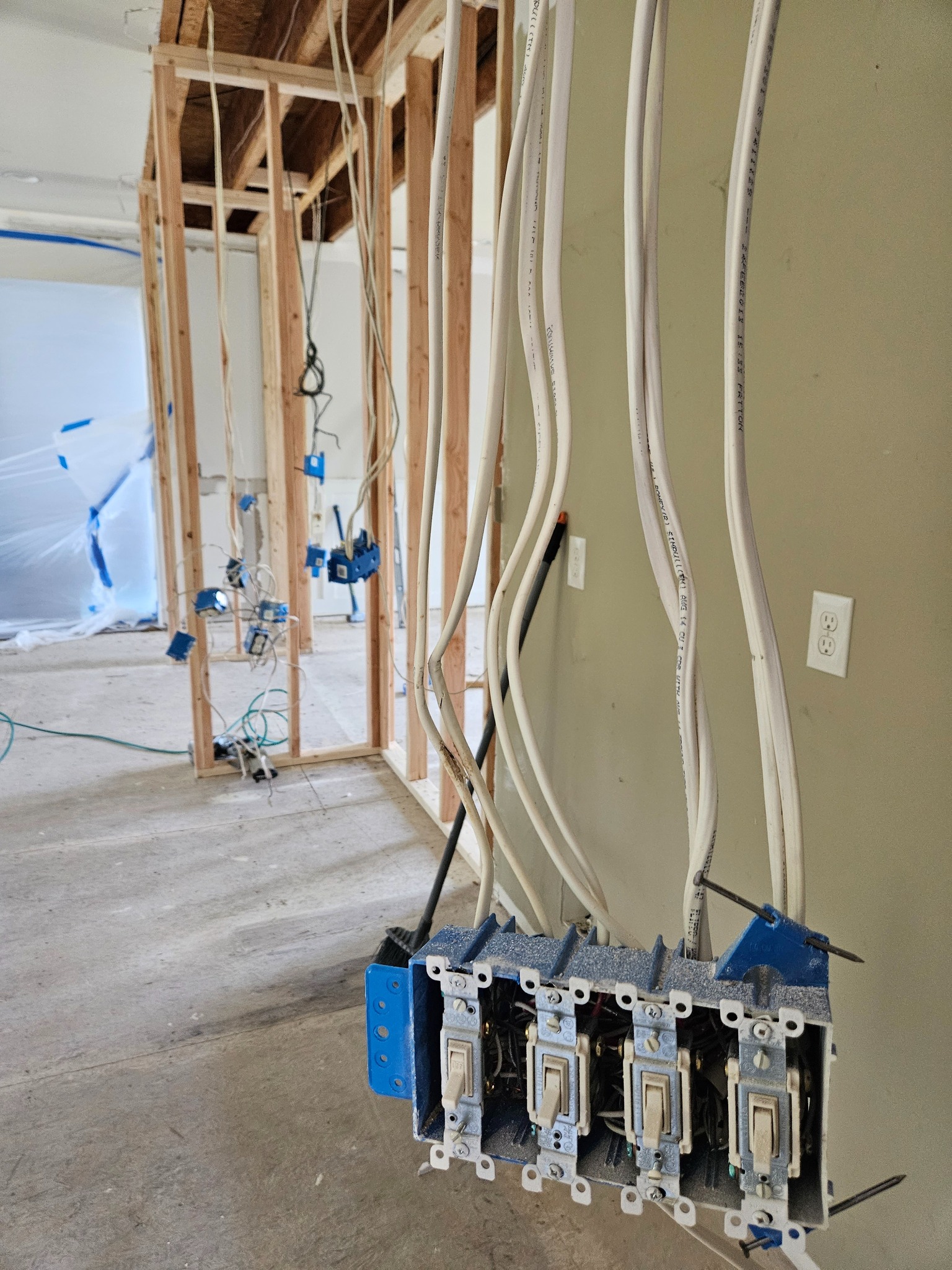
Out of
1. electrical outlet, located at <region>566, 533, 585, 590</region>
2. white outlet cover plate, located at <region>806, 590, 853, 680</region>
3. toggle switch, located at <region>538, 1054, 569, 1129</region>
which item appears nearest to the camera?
toggle switch, located at <region>538, 1054, 569, 1129</region>

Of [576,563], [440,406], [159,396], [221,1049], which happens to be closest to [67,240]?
[159,396]

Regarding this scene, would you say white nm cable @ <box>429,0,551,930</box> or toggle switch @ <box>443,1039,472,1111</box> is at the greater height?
white nm cable @ <box>429,0,551,930</box>

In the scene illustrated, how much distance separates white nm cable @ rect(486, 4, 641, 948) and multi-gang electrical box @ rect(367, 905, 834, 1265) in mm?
108

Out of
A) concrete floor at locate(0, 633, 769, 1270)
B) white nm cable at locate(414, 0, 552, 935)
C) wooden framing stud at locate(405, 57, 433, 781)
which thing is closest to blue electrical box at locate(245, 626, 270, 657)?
concrete floor at locate(0, 633, 769, 1270)

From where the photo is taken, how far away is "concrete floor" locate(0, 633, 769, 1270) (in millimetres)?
1271

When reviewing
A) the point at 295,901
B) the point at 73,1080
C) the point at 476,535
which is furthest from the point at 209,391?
the point at 476,535

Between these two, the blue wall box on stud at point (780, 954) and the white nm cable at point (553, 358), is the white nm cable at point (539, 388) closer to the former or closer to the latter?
the white nm cable at point (553, 358)

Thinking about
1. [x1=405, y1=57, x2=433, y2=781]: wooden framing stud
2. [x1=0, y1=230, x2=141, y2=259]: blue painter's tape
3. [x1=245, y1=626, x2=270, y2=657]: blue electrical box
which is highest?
[x1=0, y1=230, x2=141, y2=259]: blue painter's tape

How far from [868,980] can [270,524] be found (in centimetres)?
481

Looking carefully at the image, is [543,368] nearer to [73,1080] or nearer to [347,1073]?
[347,1073]

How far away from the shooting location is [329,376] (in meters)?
5.27

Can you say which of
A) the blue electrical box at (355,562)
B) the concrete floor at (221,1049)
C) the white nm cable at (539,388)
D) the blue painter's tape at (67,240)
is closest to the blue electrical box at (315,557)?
the blue electrical box at (355,562)

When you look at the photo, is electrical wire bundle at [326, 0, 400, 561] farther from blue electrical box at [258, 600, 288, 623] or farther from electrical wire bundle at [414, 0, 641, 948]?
electrical wire bundle at [414, 0, 641, 948]

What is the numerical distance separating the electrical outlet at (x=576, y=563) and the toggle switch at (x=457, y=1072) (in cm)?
107
